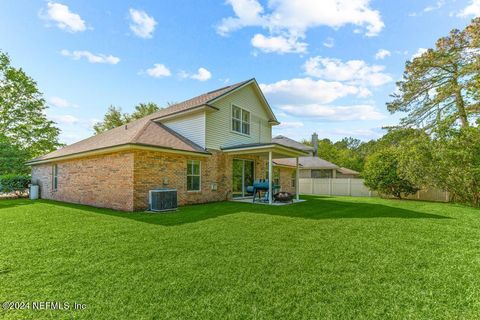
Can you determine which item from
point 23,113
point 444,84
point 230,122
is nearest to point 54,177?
point 230,122

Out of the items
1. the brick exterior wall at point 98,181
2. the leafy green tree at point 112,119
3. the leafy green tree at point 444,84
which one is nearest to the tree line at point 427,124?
the leafy green tree at point 444,84

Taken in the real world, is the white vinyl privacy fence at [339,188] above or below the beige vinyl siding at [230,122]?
below

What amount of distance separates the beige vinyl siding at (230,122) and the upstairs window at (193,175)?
4.05 ft

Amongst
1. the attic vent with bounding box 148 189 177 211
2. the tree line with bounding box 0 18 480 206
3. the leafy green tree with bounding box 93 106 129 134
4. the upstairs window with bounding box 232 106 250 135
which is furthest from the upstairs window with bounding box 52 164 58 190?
the leafy green tree with bounding box 93 106 129 134

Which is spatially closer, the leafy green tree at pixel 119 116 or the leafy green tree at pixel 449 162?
the leafy green tree at pixel 449 162

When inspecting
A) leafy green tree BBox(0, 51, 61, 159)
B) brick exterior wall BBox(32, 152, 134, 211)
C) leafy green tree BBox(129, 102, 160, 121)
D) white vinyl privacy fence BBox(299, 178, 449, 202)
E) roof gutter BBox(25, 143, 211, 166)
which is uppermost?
leafy green tree BBox(129, 102, 160, 121)

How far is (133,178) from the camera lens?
9000mm

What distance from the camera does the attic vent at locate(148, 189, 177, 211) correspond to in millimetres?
8812

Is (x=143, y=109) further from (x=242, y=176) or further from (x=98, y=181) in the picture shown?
(x=98, y=181)

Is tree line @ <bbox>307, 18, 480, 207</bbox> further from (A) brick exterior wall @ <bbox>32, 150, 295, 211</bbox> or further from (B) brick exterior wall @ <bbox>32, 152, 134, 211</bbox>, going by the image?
(B) brick exterior wall @ <bbox>32, 152, 134, 211</bbox>

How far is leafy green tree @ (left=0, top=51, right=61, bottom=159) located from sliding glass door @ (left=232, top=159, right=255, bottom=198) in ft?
71.9

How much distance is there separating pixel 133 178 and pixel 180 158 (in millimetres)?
2374

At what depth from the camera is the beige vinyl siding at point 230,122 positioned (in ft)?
40.8

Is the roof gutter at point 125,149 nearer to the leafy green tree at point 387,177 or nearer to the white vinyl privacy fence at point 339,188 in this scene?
the leafy green tree at point 387,177
